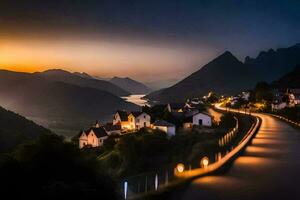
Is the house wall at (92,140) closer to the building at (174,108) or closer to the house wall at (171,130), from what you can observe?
the house wall at (171,130)

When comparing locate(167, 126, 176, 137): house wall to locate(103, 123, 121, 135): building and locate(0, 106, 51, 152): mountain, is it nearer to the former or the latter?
locate(103, 123, 121, 135): building

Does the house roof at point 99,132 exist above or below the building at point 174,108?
below

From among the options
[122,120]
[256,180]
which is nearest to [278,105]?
[122,120]

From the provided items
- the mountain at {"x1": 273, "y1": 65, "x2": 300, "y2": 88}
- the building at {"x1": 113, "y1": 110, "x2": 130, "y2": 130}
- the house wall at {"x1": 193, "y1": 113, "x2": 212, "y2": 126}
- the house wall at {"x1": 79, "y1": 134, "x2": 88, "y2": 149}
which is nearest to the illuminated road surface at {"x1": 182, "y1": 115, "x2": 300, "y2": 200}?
the house wall at {"x1": 193, "y1": 113, "x2": 212, "y2": 126}

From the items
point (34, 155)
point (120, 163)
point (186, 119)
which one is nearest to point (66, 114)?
point (186, 119)

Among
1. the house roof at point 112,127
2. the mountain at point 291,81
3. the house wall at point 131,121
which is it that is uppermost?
the mountain at point 291,81

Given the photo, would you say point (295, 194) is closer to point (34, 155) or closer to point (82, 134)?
point (34, 155)

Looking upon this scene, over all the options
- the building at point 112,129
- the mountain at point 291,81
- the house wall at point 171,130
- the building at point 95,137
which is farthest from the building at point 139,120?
the mountain at point 291,81
